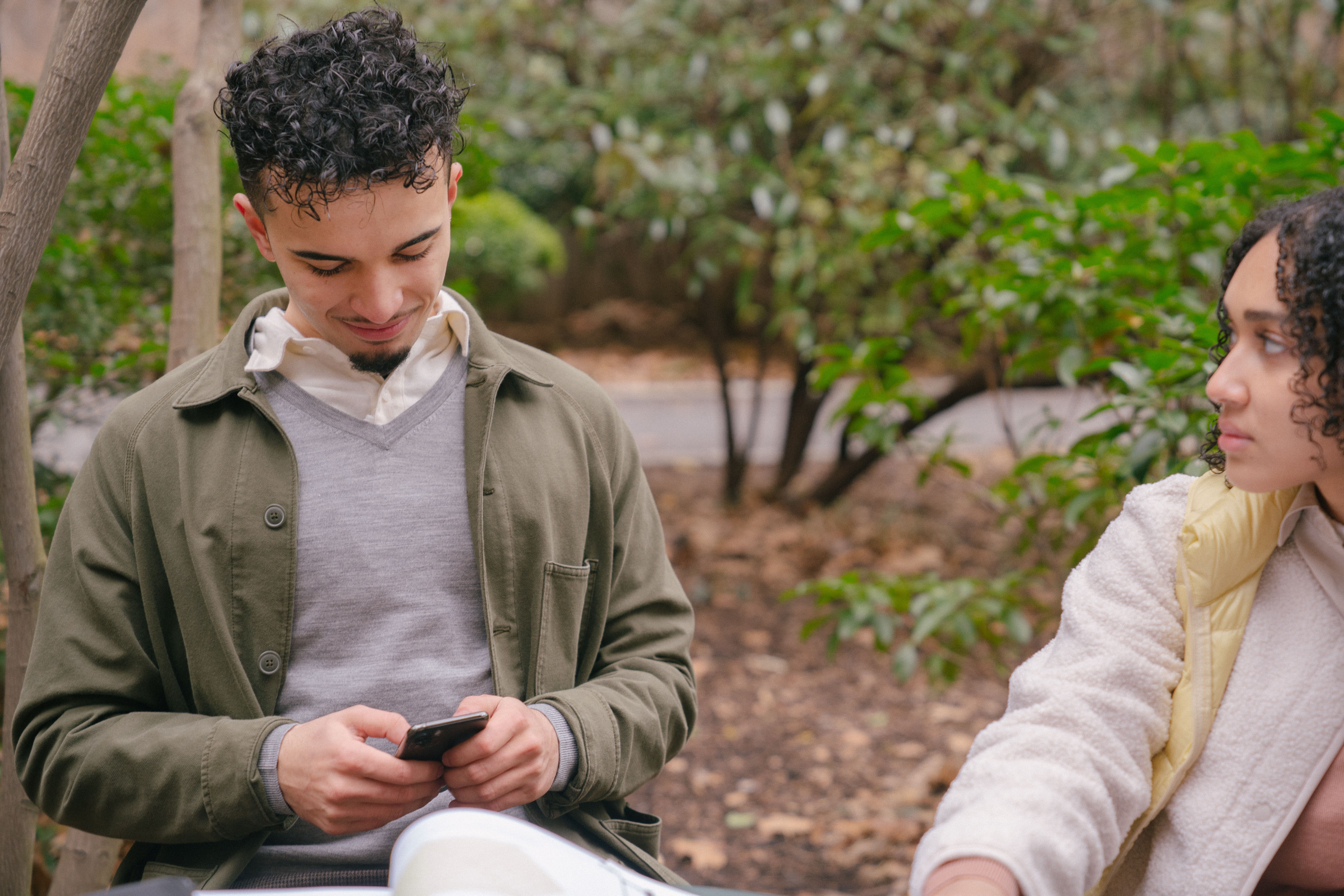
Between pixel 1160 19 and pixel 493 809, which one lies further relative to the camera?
pixel 1160 19

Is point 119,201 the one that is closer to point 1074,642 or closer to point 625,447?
point 625,447

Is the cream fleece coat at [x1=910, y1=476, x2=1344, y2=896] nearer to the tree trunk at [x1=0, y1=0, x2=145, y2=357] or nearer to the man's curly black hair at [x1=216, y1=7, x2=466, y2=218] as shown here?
the man's curly black hair at [x1=216, y1=7, x2=466, y2=218]

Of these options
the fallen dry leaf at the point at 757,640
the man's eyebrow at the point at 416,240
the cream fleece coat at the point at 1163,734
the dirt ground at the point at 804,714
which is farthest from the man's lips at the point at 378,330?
the fallen dry leaf at the point at 757,640

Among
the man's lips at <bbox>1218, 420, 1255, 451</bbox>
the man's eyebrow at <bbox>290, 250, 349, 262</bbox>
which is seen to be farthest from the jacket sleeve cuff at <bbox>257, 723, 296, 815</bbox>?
the man's lips at <bbox>1218, 420, 1255, 451</bbox>

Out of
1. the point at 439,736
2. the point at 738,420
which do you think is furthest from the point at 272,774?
the point at 738,420

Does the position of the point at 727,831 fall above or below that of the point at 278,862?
below

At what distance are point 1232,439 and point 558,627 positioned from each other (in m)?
0.93

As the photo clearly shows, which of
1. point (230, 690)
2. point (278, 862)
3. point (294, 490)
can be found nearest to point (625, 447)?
point (294, 490)

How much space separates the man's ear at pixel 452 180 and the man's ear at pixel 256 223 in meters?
0.25

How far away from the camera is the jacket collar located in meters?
1.45

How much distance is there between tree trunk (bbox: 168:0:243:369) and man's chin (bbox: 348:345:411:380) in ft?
1.81

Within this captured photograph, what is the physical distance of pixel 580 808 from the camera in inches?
60.5

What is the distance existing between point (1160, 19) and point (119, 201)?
466 centimetres

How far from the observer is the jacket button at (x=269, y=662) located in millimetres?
1417
